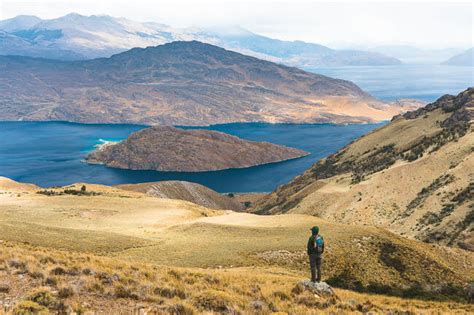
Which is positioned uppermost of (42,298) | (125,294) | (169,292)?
(42,298)

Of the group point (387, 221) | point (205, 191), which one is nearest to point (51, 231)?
point (387, 221)

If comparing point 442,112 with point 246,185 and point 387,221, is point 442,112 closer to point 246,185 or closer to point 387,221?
point 387,221

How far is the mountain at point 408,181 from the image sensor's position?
58.7 m

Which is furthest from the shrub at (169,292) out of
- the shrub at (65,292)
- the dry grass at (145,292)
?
the shrub at (65,292)

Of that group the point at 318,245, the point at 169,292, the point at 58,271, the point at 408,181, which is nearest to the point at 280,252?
the point at 318,245

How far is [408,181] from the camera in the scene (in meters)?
77.5

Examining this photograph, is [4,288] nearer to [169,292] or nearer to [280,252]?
[169,292]

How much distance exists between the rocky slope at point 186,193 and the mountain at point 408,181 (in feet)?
50.0

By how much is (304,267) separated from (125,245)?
43.1ft

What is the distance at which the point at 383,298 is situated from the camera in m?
24.1

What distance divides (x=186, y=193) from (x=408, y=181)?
67.2m

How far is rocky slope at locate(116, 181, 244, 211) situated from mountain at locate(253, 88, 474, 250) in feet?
50.0

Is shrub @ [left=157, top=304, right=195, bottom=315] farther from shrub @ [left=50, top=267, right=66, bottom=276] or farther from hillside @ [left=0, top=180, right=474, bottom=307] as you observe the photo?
shrub @ [left=50, top=267, right=66, bottom=276]

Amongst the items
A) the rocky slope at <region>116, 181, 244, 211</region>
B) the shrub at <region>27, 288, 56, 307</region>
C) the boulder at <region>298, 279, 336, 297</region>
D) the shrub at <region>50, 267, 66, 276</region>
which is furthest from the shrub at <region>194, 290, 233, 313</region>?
the rocky slope at <region>116, 181, 244, 211</region>
